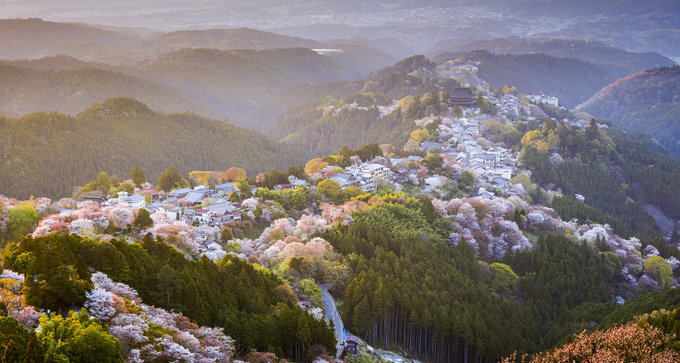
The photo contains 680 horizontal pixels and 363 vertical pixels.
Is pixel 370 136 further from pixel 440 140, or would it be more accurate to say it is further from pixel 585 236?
pixel 585 236

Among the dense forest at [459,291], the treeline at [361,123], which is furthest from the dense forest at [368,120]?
the dense forest at [459,291]

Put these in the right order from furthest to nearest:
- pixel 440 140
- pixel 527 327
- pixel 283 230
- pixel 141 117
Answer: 1. pixel 141 117
2. pixel 440 140
3. pixel 283 230
4. pixel 527 327

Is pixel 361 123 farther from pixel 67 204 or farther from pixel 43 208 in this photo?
pixel 43 208

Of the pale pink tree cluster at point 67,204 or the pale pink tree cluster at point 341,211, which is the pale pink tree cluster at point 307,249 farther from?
the pale pink tree cluster at point 67,204

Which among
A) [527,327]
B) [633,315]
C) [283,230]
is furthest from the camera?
[283,230]

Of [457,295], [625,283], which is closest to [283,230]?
[457,295]

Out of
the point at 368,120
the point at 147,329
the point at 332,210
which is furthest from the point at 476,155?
the point at 147,329

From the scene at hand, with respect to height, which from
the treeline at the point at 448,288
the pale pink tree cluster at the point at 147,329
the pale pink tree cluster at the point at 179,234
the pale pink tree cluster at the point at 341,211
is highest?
the pale pink tree cluster at the point at 147,329
